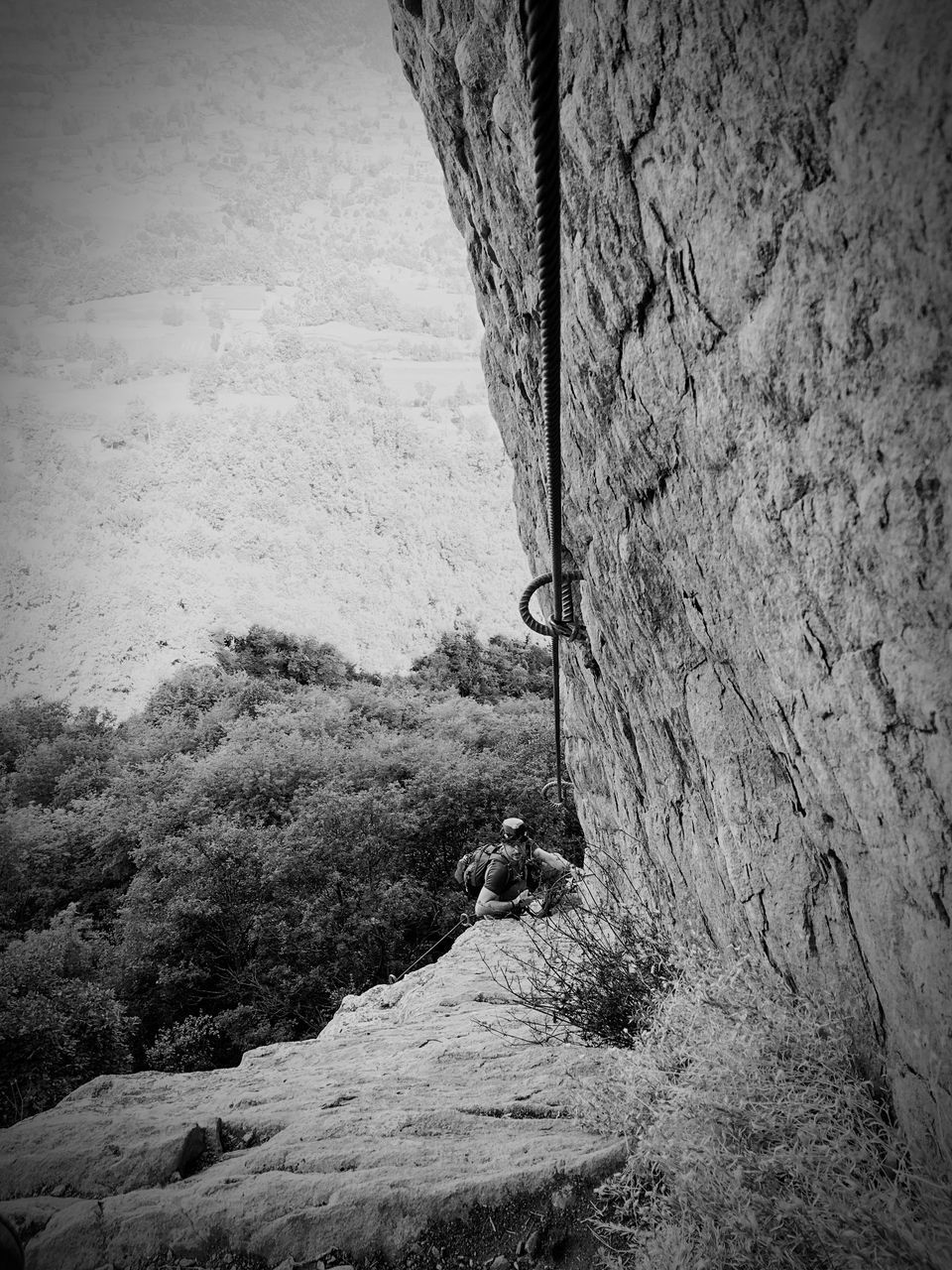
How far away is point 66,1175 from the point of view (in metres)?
2.68

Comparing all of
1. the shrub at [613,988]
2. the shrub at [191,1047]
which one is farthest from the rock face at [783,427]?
the shrub at [191,1047]

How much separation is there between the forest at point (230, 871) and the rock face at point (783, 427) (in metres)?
3.81

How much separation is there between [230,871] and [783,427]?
34.9 feet

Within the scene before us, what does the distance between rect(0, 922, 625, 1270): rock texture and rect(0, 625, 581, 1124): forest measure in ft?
10.5

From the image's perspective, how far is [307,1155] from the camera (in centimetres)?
257

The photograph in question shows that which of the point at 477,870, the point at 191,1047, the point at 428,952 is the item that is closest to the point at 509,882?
the point at 477,870

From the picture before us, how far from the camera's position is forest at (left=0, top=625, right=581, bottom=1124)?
7.94m

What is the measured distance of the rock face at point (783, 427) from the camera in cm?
132

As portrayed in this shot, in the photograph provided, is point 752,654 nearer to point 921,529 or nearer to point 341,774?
point 921,529

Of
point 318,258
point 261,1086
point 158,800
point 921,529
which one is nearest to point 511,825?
point 261,1086

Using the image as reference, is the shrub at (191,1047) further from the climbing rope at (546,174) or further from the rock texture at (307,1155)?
the climbing rope at (546,174)

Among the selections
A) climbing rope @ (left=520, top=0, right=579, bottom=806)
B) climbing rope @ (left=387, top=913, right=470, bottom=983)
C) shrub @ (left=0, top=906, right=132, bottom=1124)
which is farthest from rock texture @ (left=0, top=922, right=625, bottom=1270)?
shrub @ (left=0, top=906, right=132, bottom=1124)

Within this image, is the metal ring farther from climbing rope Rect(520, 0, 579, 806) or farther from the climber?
the climber

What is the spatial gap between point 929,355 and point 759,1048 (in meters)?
2.06
